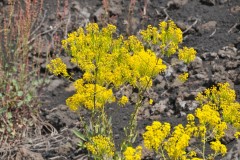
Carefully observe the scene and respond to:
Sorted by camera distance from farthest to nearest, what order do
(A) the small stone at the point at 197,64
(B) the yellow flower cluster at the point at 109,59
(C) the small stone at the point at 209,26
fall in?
(C) the small stone at the point at 209,26 → (A) the small stone at the point at 197,64 → (B) the yellow flower cluster at the point at 109,59

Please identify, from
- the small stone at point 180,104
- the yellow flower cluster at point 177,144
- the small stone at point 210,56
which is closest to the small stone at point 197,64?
the small stone at point 210,56

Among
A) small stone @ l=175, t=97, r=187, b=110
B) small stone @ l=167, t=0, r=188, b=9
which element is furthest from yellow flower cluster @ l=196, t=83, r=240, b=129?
small stone @ l=167, t=0, r=188, b=9

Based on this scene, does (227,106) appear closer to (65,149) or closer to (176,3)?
(65,149)

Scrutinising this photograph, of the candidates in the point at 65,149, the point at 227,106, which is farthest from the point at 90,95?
the point at 65,149

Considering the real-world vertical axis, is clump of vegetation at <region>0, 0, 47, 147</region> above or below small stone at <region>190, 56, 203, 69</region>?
below

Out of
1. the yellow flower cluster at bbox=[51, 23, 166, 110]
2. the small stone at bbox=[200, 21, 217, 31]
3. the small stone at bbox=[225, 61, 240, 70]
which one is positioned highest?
the small stone at bbox=[200, 21, 217, 31]

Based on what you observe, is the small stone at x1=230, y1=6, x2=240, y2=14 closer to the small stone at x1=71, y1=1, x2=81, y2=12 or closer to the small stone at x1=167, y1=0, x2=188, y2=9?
the small stone at x1=167, y1=0, x2=188, y2=9

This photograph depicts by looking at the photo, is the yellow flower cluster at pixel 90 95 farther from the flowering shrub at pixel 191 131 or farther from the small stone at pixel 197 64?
the small stone at pixel 197 64

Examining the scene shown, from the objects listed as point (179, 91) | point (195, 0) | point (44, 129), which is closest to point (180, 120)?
point (179, 91)

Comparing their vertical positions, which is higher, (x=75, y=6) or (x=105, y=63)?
(x=75, y=6)
